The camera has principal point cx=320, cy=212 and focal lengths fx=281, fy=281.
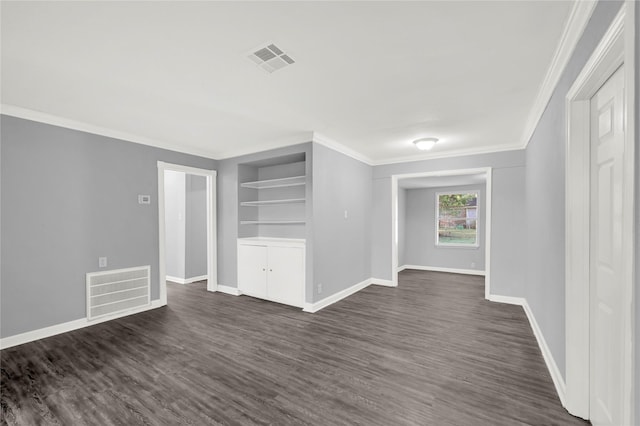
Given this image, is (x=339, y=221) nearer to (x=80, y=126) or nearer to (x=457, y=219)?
(x=80, y=126)

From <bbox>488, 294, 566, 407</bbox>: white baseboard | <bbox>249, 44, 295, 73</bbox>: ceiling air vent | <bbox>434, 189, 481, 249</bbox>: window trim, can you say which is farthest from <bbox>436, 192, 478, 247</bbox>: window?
<bbox>249, 44, 295, 73</bbox>: ceiling air vent

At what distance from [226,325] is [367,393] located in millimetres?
2048

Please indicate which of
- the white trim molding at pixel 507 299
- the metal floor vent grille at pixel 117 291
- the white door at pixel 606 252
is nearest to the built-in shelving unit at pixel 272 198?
the metal floor vent grille at pixel 117 291

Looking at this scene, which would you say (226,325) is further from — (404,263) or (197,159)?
(404,263)

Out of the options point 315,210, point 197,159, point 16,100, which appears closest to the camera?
point 16,100

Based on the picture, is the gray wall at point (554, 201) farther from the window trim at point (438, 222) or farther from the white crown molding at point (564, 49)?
the window trim at point (438, 222)

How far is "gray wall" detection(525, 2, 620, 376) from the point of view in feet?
5.32

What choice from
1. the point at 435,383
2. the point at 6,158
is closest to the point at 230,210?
the point at 6,158

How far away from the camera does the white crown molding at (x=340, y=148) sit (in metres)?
4.05

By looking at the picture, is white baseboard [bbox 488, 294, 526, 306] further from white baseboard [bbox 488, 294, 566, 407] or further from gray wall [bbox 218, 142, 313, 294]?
gray wall [bbox 218, 142, 313, 294]

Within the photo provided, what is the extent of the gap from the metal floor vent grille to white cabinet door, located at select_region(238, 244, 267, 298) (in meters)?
1.37

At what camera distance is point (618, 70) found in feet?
4.56

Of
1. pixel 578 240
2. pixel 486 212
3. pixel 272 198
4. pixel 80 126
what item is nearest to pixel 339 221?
pixel 272 198

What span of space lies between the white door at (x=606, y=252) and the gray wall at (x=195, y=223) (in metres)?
5.83
